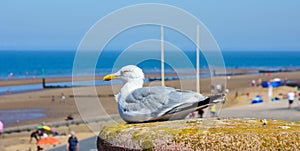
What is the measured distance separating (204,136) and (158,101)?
1.49m

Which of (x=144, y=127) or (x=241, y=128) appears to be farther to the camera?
(x=144, y=127)

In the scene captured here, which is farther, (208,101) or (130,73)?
(130,73)

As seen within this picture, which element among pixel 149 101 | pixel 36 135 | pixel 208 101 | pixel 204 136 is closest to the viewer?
pixel 204 136

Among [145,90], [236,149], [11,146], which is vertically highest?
[145,90]

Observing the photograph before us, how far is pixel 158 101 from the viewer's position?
18.4ft

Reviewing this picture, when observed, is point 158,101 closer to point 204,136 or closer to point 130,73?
point 130,73

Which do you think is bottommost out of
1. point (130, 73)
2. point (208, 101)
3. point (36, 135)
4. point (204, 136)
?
point (36, 135)

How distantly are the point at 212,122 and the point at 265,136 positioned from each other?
2.82ft

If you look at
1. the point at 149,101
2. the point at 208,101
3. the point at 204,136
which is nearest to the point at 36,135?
the point at 149,101

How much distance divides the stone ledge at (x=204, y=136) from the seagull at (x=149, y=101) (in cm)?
53

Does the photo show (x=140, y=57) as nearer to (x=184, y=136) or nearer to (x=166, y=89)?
(x=166, y=89)

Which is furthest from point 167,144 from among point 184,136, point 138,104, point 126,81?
point 126,81

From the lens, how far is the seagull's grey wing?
17.9 feet

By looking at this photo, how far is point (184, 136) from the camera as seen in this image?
424 cm
